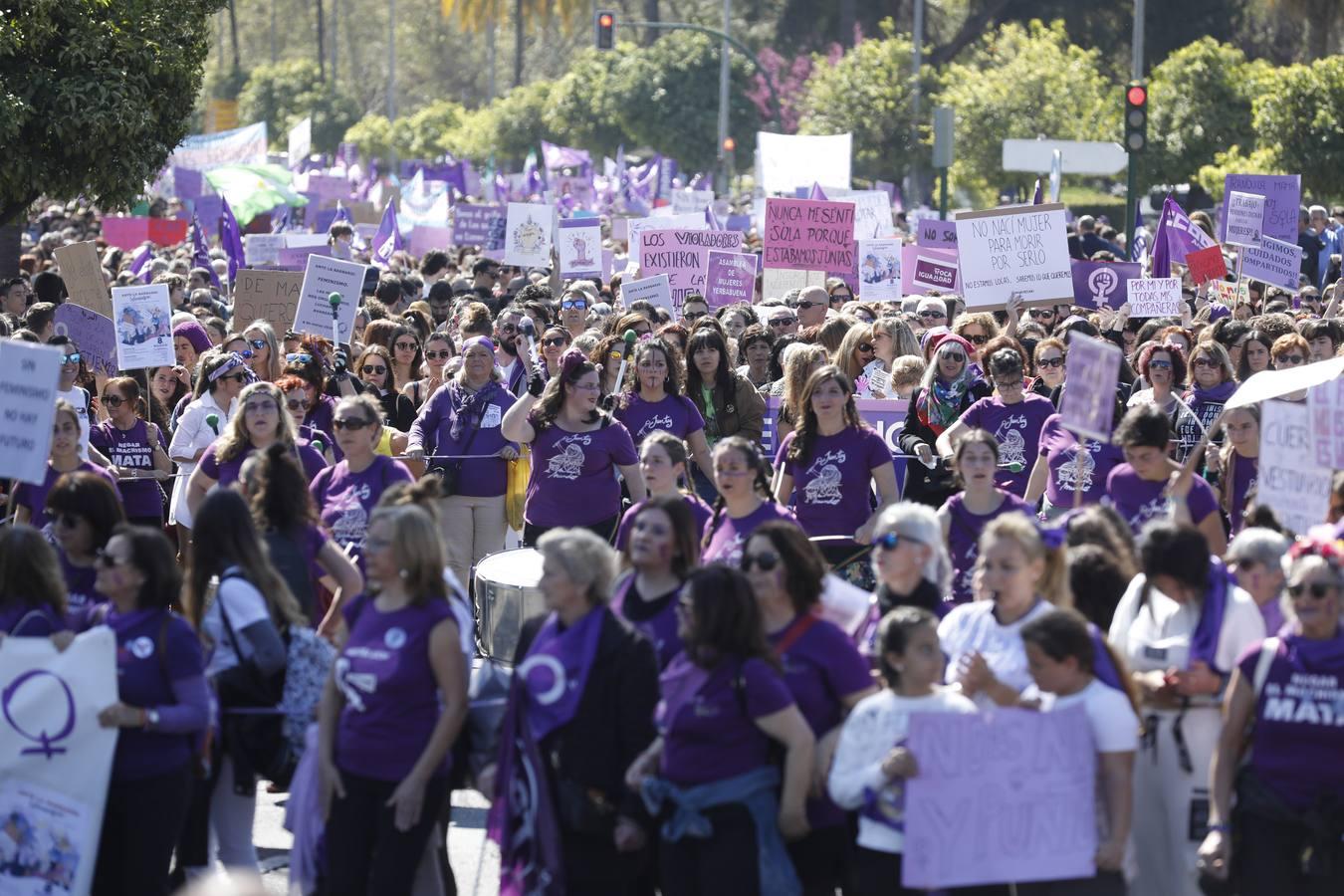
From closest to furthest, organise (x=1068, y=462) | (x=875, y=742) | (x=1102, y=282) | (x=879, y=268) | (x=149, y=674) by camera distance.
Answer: (x=875, y=742)
(x=149, y=674)
(x=1068, y=462)
(x=1102, y=282)
(x=879, y=268)

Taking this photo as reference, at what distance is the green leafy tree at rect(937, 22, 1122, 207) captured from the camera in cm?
3872

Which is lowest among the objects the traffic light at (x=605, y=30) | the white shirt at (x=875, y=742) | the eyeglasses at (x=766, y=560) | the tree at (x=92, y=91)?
the white shirt at (x=875, y=742)

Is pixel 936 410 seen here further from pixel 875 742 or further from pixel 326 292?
pixel 875 742

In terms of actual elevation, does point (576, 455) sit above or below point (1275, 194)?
below

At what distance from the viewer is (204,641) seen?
232 inches

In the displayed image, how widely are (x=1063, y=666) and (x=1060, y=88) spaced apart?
3522 cm

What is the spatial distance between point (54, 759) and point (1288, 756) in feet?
10.8

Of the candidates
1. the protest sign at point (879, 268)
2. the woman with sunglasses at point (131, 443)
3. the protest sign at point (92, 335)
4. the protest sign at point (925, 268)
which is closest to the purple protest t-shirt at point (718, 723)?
the woman with sunglasses at point (131, 443)

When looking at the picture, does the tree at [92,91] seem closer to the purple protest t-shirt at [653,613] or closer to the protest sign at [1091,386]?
the protest sign at [1091,386]

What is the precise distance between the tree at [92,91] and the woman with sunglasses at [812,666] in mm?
10166

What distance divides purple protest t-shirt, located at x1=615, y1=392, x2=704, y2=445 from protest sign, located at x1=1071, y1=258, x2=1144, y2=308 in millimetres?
8279

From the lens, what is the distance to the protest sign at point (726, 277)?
16031 mm

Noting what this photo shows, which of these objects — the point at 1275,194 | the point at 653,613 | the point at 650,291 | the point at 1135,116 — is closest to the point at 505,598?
the point at 653,613

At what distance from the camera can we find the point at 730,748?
5.11 m
